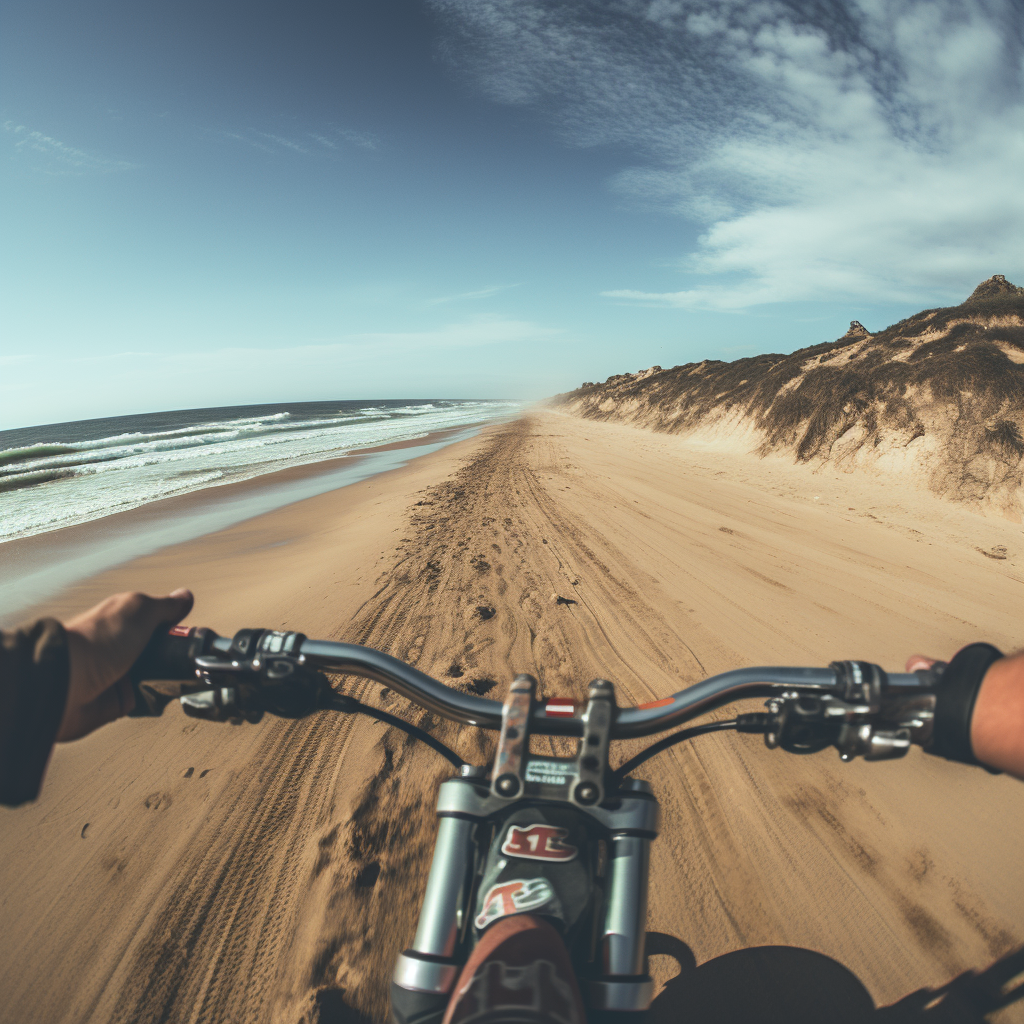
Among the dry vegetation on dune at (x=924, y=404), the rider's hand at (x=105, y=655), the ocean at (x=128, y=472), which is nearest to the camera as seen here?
the rider's hand at (x=105, y=655)

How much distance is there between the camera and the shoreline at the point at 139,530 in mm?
6477

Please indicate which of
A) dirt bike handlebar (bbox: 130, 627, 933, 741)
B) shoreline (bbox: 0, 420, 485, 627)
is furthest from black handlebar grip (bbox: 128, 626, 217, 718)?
shoreline (bbox: 0, 420, 485, 627)

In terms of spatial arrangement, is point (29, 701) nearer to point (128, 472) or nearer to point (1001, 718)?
point (1001, 718)

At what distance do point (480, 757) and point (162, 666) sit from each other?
77.5 inches

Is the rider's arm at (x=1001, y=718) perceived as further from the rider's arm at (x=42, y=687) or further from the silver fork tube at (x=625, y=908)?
the rider's arm at (x=42, y=687)

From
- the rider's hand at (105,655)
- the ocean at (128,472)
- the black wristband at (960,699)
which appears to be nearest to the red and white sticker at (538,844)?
the black wristband at (960,699)

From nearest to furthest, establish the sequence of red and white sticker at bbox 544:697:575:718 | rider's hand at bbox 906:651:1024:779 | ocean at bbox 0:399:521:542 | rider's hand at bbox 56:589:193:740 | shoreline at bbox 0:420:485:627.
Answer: rider's hand at bbox 906:651:1024:779, rider's hand at bbox 56:589:193:740, red and white sticker at bbox 544:697:575:718, shoreline at bbox 0:420:485:627, ocean at bbox 0:399:521:542

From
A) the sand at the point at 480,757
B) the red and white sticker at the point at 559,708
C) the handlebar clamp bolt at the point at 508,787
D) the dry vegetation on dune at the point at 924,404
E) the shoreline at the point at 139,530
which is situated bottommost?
the sand at the point at 480,757

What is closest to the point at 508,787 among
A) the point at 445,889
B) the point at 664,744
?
the point at 445,889

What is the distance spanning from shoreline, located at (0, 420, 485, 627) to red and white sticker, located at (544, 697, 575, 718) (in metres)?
6.97

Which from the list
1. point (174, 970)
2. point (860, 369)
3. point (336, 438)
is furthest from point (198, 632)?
point (336, 438)

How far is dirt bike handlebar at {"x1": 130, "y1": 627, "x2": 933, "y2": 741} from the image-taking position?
1101mm

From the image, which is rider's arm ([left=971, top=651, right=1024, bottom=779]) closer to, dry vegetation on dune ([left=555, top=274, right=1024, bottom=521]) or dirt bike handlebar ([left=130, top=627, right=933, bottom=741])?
dirt bike handlebar ([left=130, top=627, right=933, bottom=741])

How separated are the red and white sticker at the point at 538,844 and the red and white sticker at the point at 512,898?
0.05 metres
